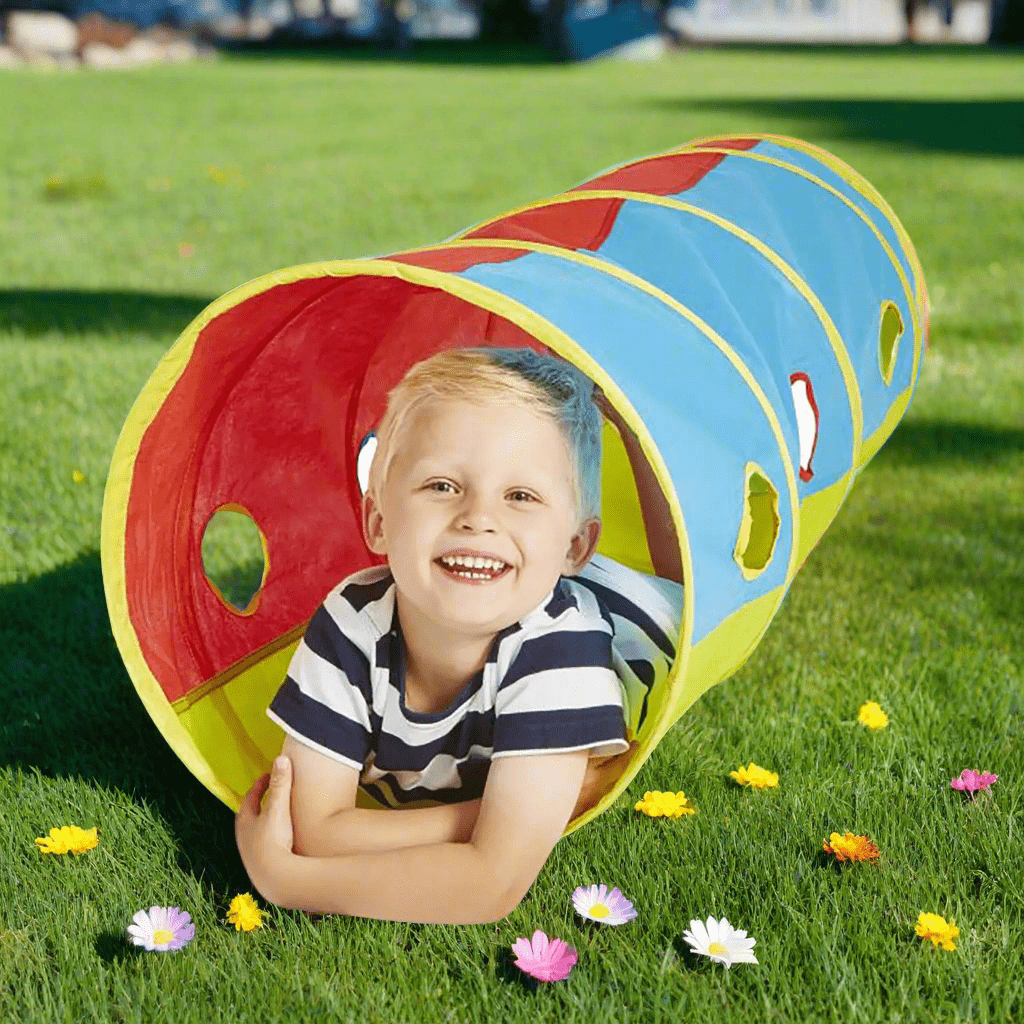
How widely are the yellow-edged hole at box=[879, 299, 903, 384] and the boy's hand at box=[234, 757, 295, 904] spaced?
5.98 feet

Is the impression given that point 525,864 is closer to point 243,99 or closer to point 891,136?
point 891,136

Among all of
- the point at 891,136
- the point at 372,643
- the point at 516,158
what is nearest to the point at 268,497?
the point at 372,643

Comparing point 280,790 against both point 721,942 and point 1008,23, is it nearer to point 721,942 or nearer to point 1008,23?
point 721,942

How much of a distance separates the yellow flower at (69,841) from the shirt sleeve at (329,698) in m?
0.36

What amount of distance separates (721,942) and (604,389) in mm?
802

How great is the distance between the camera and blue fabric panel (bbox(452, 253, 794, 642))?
81.9 inches

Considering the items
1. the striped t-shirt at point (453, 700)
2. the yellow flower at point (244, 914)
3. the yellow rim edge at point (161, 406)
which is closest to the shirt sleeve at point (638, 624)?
the striped t-shirt at point (453, 700)

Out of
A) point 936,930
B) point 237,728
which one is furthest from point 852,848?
point 237,728

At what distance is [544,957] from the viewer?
2.06m

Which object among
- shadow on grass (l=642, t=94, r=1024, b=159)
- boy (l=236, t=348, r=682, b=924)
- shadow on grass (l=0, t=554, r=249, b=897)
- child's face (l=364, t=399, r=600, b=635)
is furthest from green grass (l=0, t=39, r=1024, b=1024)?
shadow on grass (l=642, t=94, r=1024, b=159)

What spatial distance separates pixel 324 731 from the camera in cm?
229

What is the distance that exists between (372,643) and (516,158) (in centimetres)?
1003

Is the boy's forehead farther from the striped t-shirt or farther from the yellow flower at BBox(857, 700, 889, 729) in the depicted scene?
the yellow flower at BBox(857, 700, 889, 729)

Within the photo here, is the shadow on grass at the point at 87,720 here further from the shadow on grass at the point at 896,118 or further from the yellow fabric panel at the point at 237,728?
the shadow on grass at the point at 896,118
